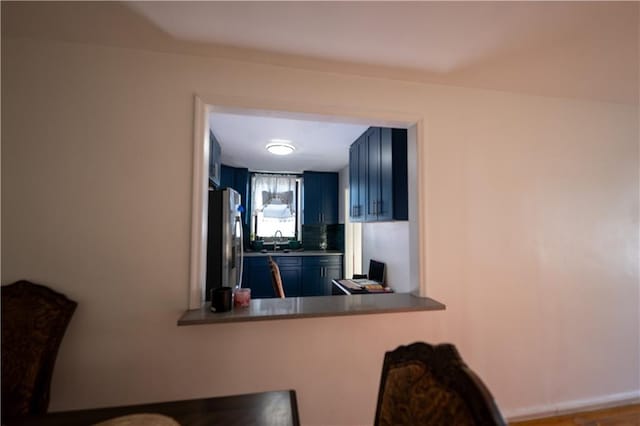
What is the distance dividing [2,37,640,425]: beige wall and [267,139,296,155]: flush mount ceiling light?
5.19 feet

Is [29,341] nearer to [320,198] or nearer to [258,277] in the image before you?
[258,277]

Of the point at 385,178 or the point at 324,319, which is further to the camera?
the point at 385,178

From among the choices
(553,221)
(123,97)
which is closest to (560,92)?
(553,221)

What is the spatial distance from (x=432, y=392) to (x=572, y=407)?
2087 millimetres

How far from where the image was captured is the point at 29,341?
116 cm

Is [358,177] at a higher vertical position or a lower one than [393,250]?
higher

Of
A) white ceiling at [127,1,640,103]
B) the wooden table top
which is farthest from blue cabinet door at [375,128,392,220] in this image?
the wooden table top

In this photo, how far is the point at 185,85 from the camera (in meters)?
1.49

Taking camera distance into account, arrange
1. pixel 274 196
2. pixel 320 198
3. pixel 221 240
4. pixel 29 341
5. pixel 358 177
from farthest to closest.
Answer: pixel 274 196 < pixel 320 198 < pixel 358 177 < pixel 221 240 < pixel 29 341

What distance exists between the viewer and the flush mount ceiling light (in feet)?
10.3

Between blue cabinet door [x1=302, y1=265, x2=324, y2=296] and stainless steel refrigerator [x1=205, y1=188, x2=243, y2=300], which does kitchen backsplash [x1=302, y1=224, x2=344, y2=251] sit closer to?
blue cabinet door [x1=302, y1=265, x2=324, y2=296]

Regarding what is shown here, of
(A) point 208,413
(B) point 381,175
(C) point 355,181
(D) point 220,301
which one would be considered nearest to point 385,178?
(B) point 381,175

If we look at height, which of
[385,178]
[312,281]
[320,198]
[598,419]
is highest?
[320,198]

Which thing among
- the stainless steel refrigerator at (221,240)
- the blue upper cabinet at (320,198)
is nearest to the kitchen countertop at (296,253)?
the blue upper cabinet at (320,198)
